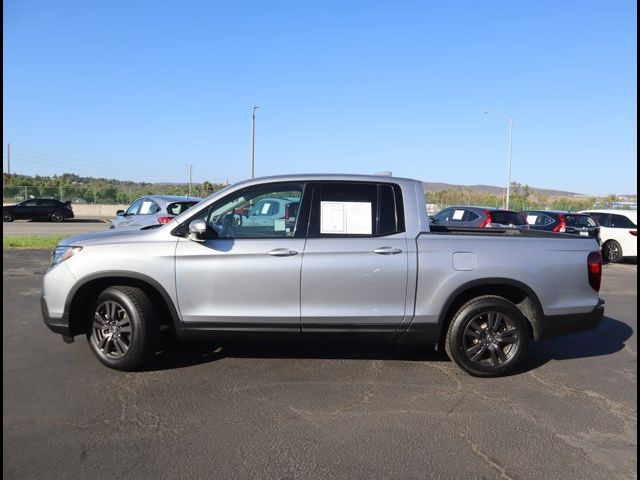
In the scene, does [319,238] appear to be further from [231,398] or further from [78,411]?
[78,411]

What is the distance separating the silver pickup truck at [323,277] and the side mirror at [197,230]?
1 cm

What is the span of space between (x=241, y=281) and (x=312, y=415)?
131cm

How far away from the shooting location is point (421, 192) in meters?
4.88

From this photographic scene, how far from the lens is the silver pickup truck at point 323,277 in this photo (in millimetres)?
4531

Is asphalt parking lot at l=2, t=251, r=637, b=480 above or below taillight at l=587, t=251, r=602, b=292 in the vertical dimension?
below

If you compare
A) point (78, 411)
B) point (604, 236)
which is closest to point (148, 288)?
point (78, 411)

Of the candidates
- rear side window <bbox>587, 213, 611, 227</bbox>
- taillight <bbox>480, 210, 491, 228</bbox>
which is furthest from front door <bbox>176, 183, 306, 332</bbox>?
rear side window <bbox>587, 213, 611, 227</bbox>

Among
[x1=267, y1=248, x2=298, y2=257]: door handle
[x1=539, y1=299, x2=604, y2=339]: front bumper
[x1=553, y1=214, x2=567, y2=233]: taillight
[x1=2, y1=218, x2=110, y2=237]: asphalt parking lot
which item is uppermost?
[x1=553, y1=214, x2=567, y2=233]: taillight

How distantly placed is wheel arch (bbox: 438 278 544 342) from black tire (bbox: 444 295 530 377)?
0.24 ft

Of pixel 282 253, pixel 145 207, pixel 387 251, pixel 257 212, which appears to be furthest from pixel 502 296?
pixel 145 207

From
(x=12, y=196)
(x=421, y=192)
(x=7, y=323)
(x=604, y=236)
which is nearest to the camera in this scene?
(x=421, y=192)

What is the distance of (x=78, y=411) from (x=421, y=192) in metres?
3.45

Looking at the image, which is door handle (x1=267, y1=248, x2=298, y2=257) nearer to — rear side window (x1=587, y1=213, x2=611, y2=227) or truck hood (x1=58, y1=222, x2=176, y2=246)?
truck hood (x1=58, y1=222, x2=176, y2=246)

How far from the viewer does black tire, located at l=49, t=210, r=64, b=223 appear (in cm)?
3048
